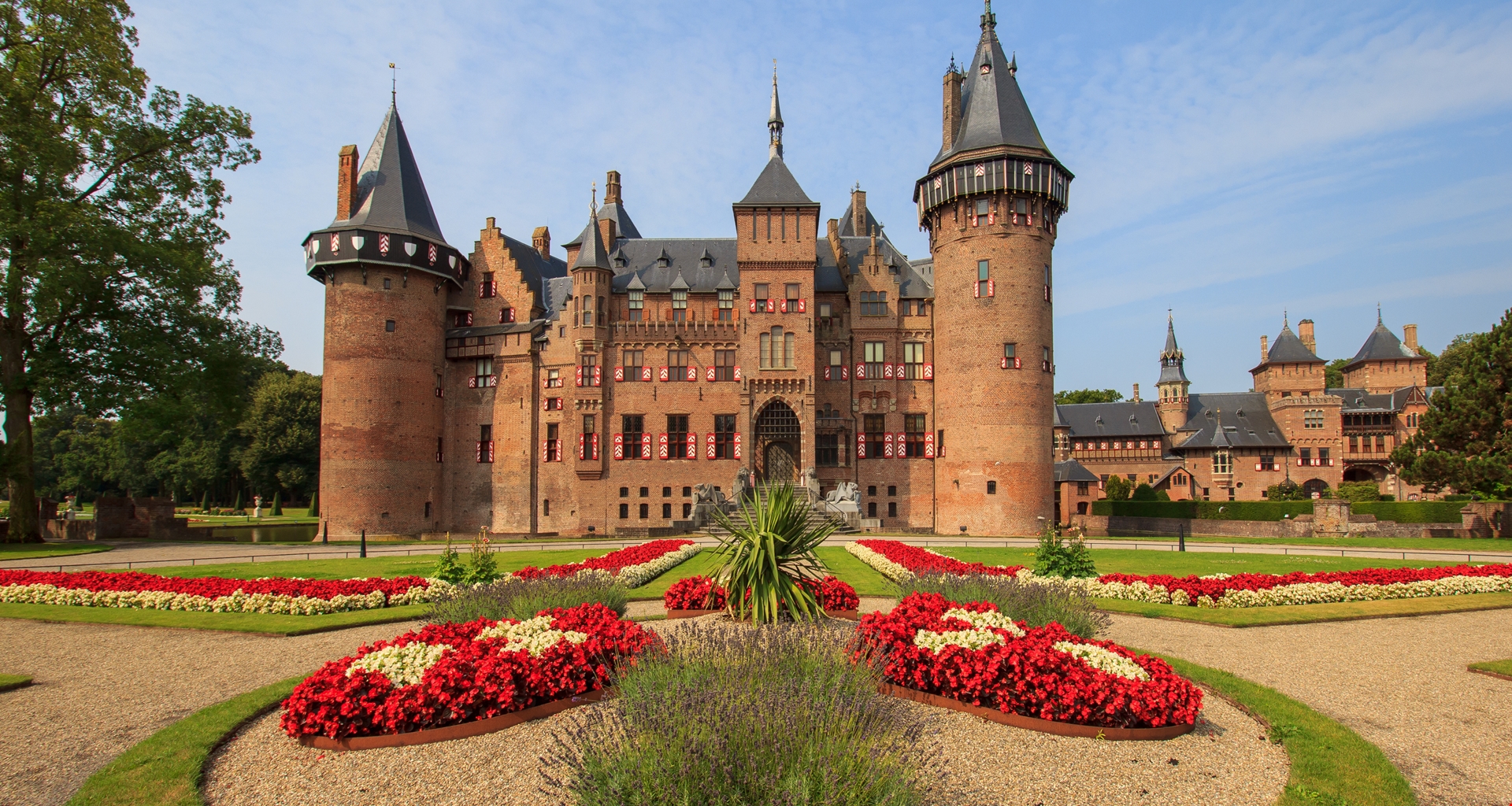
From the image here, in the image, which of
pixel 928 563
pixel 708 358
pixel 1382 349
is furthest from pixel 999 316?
pixel 1382 349

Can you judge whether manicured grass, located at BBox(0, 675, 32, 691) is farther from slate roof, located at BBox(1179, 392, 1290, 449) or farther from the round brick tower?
slate roof, located at BBox(1179, 392, 1290, 449)

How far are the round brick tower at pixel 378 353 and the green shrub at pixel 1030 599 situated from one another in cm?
3431

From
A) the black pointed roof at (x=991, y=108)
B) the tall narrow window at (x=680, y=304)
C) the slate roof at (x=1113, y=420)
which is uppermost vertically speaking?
the black pointed roof at (x=991, y=108)

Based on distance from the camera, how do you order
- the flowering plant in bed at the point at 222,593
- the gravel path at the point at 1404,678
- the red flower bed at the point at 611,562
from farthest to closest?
1. the red flower bed at the point at 611,562
2. the flowering plant in bed at the point at 222,593
3. the gravel path at the point at 1404,678

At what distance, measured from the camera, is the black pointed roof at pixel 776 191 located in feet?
132

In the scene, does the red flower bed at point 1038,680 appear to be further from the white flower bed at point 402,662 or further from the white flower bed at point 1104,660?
the white flower bed at point 402,662

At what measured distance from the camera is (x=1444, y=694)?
9.41m

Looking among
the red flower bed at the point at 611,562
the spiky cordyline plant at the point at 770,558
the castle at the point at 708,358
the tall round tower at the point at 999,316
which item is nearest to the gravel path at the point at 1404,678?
the spiky cordyline plant at the point at 770,558

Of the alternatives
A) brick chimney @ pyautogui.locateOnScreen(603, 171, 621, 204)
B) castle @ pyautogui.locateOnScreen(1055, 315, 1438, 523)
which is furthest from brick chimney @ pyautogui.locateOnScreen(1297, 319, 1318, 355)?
brick chimney @ pyautogui.locateOnScreen(603, 171, 621, 204)

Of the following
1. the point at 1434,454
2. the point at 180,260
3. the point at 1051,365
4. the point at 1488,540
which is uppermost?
the point at 180,260

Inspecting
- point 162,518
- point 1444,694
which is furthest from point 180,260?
point 1444,694

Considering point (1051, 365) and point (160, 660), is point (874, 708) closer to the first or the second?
point (160, 660)

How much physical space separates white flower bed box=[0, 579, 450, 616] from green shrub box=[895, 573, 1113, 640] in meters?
9.39

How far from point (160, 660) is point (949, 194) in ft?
117
